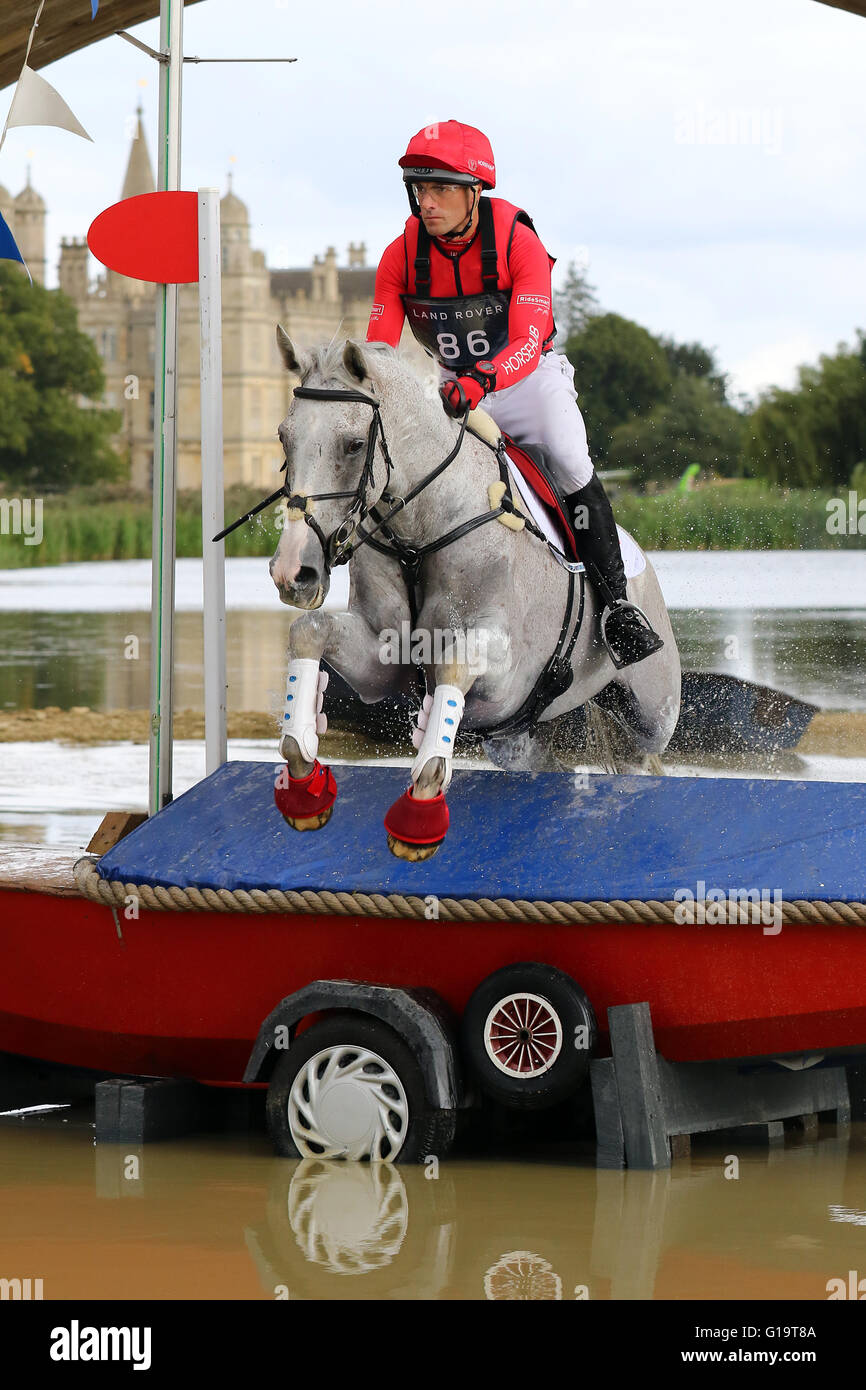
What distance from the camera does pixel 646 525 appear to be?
12.3 m

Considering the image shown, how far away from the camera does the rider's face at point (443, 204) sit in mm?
4254

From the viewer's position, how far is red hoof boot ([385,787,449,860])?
371 cm

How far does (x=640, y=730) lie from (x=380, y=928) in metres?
1.40

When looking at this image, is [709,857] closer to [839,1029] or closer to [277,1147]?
[839,1029]

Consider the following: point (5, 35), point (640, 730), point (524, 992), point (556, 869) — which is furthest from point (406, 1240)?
point (5, 35)

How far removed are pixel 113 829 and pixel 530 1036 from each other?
1.62m

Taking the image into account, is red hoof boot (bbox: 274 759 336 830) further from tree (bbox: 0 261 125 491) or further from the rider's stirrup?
tree (bbox: 0 261 125 491)

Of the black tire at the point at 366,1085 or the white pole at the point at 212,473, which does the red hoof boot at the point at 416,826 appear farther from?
the white pole at the point at 212,473

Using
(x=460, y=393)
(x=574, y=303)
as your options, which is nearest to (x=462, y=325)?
(x=460, y=393)

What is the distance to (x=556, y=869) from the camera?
13.2 feet

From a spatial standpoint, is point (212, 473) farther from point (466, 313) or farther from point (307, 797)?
point (307, 797)

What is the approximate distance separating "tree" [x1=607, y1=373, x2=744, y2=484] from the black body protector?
10922 mm

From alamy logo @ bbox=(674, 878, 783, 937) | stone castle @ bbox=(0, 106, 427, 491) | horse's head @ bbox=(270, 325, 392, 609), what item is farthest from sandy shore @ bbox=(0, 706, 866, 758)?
horse's head @ bbox=(270, 325, 392, 609)

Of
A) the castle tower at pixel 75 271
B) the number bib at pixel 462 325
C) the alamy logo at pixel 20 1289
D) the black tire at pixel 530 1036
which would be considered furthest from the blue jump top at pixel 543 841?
the castle tower at pixel 75 271
